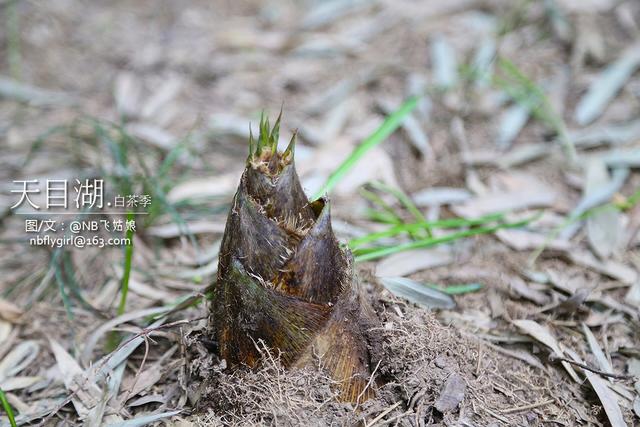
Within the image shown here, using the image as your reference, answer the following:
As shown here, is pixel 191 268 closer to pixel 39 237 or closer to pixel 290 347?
pixel 39 237

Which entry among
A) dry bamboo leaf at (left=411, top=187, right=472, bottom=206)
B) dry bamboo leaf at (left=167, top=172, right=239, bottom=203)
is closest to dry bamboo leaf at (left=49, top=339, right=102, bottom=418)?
dry bamboo leaf at (left=167, top=172, right=239, bottom=203)

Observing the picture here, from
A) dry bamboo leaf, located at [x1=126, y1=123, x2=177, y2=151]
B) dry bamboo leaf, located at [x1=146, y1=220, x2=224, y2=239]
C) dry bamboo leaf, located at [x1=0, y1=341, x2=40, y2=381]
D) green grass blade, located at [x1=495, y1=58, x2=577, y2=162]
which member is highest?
green grass blade, located at [x1=495, y1=58, x2=577, y2=162]

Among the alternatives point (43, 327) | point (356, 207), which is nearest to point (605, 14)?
point (356, 207)

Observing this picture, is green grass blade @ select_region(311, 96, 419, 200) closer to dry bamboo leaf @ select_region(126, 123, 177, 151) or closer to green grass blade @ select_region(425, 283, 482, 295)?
green grass blade @ select_region(425, 283, 482, 295)

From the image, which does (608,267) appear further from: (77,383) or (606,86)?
(77,383)

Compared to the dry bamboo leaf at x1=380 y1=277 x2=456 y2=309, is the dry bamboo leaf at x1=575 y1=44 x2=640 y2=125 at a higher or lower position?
higher

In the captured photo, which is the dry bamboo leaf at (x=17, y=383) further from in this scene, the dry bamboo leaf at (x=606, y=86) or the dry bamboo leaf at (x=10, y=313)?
the dry bamboo leaf at (x=606, y=86)

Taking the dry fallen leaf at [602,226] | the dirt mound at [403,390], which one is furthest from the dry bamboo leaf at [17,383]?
the dry fallen leaf at [602,226]

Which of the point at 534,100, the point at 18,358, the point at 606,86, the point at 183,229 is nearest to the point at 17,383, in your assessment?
the point at 18,358
